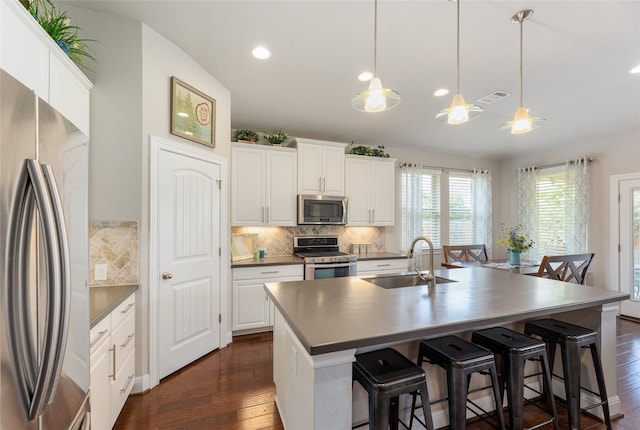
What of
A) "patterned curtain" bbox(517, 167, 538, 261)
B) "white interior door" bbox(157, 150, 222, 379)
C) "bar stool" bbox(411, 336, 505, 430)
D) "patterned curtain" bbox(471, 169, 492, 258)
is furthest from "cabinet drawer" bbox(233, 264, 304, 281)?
"patterned curtain" bbox(517, 167, 538, 261)

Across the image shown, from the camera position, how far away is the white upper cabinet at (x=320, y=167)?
13.2ft

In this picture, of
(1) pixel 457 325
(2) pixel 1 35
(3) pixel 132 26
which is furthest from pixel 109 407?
(3) pixel 132 26

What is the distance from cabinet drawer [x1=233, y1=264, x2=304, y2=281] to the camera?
3381 millimetres

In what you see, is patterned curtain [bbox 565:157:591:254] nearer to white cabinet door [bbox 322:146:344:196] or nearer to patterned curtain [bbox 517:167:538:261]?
patterned curtain [bbox 517:167:538:261]

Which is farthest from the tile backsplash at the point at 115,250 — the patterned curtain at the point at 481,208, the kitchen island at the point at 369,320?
the patterned curtain at the point at 481,208

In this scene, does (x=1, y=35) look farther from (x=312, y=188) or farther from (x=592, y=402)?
(x=592, y=402)

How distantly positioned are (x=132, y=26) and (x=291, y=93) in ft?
4.80

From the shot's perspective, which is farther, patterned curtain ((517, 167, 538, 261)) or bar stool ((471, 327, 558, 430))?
patterned curtain ((517, 167, 538, 261))

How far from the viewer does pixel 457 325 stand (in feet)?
4.50

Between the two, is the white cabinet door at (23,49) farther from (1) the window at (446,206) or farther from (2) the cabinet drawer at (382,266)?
(1) the window at (446,206)

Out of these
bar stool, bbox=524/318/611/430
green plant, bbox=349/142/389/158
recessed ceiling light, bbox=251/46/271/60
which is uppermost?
recessed ceiling light, bbox=251/46/271/60

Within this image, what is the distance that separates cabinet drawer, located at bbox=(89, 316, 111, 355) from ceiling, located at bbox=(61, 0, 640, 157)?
211 cm

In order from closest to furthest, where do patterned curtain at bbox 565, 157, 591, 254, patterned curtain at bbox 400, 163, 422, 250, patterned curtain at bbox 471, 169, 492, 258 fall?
patterned curtain at bbox 565, 157, 591, 254 → patterned curtain at bbox 400, 163, 422, 250 → patterned curtain at bbox 471, 169, 492, 258

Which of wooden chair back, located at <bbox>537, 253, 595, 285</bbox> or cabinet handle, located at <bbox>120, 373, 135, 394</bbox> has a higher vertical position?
wooden chair back, located at <bbox>537, 253, 595, 285</bbox>
